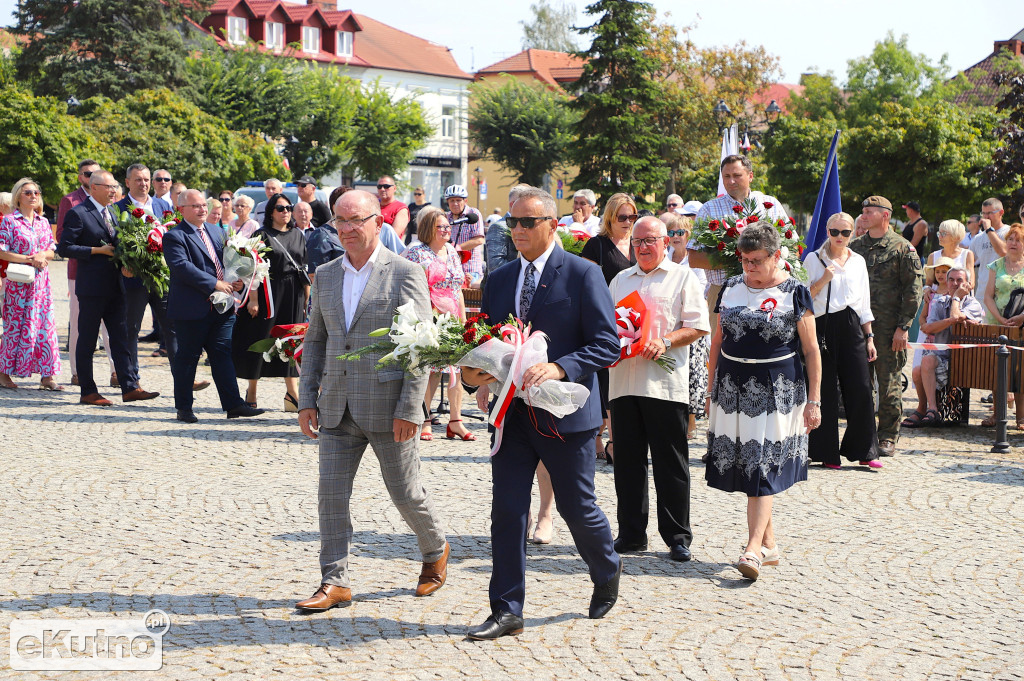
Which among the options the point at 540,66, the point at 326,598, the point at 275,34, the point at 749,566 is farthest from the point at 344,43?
the point at 326,598

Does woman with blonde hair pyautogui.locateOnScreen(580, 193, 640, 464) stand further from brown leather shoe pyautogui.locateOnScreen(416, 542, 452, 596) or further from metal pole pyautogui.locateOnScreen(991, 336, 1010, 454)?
metal pole pyautogui.locateOnScreen(991, 336, 1010, 454)

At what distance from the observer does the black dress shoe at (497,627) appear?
16.5 feet

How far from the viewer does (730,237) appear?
311 inches

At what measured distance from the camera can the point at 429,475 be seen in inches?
341

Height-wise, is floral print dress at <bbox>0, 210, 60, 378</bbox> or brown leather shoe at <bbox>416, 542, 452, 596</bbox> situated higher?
floral print dress at <bbox>0, 210, 60, 378</bbox>

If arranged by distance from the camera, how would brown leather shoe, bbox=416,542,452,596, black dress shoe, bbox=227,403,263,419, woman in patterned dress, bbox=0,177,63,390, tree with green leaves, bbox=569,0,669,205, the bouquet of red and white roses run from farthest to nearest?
1. tree with green leaves, bbox=569,0,669,205
2. woman in patterned dress, bbox=0,177,63,390
3. black dress shoe, bbox=227,403,263,419
4. the bouquet of red and white roses
5. brown leather shoe, bbox=416,542,452,596

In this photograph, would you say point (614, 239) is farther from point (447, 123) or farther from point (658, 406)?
point (447, 123)

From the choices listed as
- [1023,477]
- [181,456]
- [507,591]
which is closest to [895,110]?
[1023,477]

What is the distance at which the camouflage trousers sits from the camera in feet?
33.0

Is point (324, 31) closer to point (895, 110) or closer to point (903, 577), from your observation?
point (895, 110)

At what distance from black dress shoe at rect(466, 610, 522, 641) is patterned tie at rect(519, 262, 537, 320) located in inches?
56.2

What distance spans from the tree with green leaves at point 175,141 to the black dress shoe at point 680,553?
3719 cm

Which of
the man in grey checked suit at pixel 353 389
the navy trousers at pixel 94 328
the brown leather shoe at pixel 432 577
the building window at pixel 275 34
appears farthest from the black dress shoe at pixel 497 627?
the building window at pixel 275 34

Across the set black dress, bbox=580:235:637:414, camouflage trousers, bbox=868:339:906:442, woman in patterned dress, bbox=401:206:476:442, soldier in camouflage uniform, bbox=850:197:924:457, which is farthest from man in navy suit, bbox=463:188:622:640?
camouflage trousers, bbox=868:339:906:442
